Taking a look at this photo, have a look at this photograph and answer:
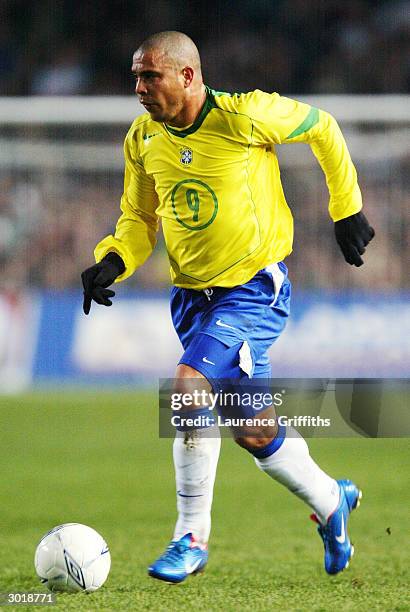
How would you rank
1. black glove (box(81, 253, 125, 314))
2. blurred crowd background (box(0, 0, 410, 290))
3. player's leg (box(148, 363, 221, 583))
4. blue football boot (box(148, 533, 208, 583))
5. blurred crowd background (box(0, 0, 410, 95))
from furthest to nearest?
blurred crowd background (box(0, 0, 410, 95))
blurred crowd background (box(0, 0, 410, 290))
black glove (box(81, 253, 125, 314))
player's leg (box(148, 363, 221, 583))
blue football boot (box(148, 533, 208, 583))

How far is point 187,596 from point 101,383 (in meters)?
7.60

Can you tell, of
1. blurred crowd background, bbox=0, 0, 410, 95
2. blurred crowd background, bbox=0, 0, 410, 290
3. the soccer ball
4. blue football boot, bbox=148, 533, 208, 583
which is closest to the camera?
the soccer ball

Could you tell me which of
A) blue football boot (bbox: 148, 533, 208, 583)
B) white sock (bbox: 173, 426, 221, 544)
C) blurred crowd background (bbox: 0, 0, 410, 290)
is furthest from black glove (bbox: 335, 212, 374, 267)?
blurred crowd background (bbox: 0, 0, 410, 290)

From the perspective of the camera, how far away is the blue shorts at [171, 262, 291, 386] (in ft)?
13.4

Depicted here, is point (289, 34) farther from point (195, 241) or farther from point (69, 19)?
point (195, 241)

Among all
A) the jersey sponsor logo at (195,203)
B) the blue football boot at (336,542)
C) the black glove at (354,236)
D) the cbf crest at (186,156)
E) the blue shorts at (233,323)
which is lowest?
the blue football boot at (336,542)

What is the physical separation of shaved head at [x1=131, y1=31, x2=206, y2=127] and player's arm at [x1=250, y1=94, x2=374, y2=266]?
303 mm

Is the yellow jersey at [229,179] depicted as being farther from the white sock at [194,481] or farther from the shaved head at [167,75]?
the white sock at [194,481]

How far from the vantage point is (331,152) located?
4398mm

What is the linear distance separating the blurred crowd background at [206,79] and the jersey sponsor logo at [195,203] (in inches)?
265

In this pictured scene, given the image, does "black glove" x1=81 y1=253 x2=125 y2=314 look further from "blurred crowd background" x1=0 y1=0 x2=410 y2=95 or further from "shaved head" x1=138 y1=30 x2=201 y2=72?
"blurred crowd background" x1=0 y1=0 x2=410 y2=95

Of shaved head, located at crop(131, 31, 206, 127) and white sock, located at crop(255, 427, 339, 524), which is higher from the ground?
shaved head, located at crop(131, 31, 206, 127)

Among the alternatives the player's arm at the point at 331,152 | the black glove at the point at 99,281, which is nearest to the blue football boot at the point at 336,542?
the player's arm at the point at 331,152

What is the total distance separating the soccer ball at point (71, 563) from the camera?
3.91 m
